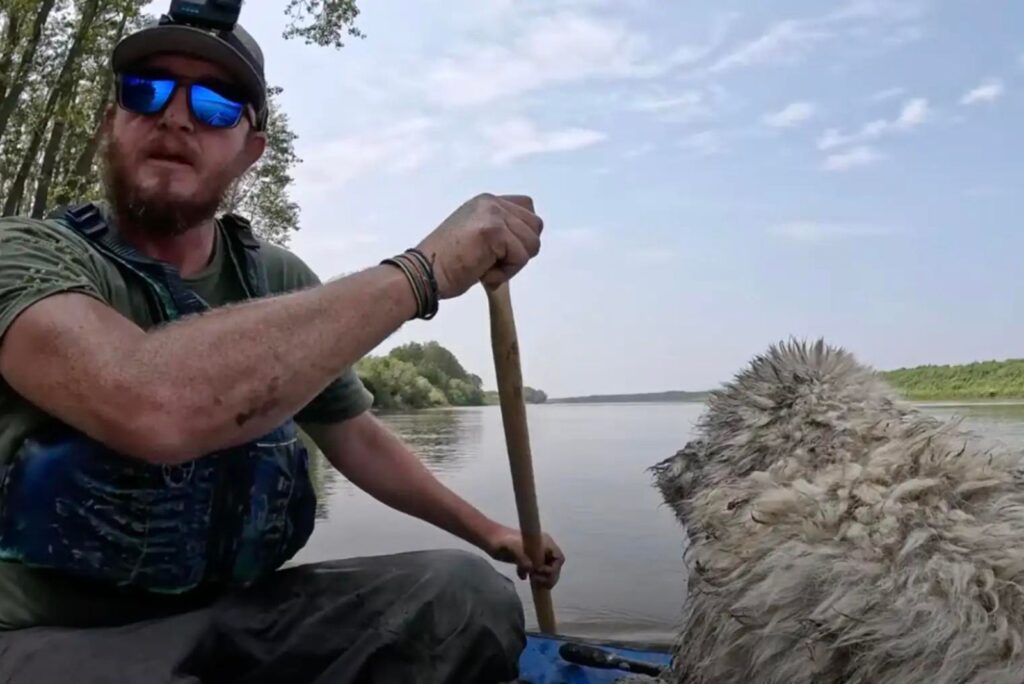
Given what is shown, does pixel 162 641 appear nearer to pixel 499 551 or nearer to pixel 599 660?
pixel 499 551

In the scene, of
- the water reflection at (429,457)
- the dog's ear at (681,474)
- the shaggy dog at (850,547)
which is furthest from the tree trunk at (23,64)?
the shaggy dog at (850,547)

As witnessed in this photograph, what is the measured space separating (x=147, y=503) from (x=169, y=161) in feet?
3.00

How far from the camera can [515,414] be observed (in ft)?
9.95

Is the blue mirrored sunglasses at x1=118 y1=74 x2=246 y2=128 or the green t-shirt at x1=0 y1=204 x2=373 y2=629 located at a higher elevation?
the blue mirrored sunglasses at x1=118 y1=74 x2=246 y2=128

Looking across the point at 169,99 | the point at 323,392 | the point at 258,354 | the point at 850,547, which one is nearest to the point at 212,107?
the point at 169,99

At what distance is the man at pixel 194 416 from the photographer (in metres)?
1.81

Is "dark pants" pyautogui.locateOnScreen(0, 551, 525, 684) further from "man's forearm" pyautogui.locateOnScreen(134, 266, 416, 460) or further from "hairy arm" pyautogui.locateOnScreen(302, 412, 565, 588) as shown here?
"man's forearm" pyautogui.locateOnScreen(134, 266, 416, 460)

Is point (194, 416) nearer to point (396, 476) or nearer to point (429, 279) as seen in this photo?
point (429, 279)

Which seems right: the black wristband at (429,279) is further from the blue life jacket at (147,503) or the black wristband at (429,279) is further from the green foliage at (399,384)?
the green foliage at (399,384)

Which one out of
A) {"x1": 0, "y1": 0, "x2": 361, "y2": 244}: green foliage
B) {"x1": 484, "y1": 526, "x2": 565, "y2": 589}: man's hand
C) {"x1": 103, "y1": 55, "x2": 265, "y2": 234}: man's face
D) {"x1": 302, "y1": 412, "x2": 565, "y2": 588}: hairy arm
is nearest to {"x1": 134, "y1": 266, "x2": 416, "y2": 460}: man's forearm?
{"x1": 103, "y1": 55, "x2": 265, "y2": 234}: man's face

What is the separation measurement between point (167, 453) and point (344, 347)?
0.38 metres

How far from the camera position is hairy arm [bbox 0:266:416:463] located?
1762 millimetres

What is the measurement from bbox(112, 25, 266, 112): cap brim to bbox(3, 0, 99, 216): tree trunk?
12.7 m

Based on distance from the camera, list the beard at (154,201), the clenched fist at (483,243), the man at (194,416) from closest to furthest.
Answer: the man at (194,416) → the clenched fist at (483,243) → the beard at (154,201)
